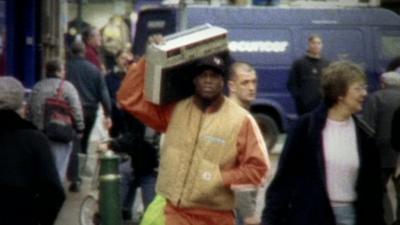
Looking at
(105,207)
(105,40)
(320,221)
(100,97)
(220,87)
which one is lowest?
(105,40)

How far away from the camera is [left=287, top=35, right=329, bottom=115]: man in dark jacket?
19.3 m

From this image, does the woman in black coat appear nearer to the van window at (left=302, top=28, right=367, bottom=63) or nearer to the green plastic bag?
the green plastic bag

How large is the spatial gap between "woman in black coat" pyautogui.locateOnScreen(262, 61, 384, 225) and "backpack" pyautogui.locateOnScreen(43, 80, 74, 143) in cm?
715

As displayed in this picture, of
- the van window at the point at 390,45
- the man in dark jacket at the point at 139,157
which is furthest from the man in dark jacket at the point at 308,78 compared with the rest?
the man in dark jacket at the point at 139,157

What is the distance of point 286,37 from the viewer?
74.4 ft

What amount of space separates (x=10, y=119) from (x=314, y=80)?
11.5m

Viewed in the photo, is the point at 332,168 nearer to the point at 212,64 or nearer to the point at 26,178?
the point at 212,64

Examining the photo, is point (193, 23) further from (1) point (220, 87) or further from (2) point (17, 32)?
(1) point (220, 87)

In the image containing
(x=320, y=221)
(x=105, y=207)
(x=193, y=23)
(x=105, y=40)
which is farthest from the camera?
(x=105, y=40)

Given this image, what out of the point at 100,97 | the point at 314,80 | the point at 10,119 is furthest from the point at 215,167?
the point at 314,80

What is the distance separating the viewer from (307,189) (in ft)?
25.9

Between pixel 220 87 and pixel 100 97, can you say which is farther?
pixel 100 97

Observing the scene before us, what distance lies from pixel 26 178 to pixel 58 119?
23.4 ft

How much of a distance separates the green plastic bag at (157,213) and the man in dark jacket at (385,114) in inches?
198
